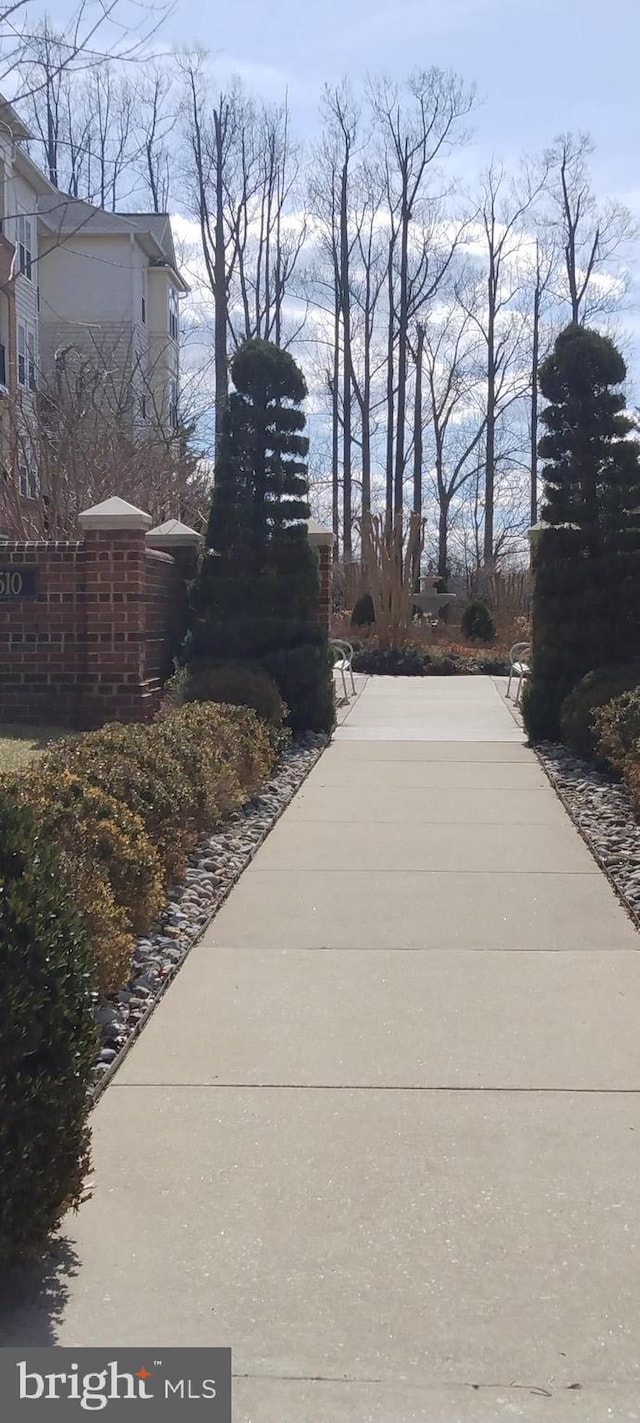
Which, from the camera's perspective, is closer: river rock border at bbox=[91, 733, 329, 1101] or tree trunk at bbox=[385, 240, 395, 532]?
river rock border at bbox=[91, 733, 329, 1101]

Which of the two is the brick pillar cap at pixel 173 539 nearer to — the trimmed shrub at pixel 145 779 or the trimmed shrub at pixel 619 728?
the trimmed shrub at pixel 619 728

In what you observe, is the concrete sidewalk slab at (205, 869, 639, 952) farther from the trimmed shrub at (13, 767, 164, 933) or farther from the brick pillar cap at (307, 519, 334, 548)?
the brick pillar cap at (307, 519, 334, 548)

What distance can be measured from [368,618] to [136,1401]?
25.8m

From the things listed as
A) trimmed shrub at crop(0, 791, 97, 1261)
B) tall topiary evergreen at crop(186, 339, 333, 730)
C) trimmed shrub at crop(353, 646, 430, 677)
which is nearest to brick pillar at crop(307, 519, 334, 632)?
tall topiary evergreen at crop(186, 339, 333, 730)

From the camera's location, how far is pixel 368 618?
92.8ft

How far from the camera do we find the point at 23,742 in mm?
11234

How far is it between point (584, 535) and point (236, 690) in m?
3.87

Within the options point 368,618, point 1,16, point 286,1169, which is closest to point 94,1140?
point 286,1169

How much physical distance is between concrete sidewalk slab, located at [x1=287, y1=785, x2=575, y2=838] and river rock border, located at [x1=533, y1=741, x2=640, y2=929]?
0.47 feet

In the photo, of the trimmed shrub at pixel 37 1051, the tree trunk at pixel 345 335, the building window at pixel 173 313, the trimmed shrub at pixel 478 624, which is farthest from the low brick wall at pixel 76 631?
the tree trunk at pixel 345 335

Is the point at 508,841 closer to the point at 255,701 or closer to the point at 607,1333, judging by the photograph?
the point at 255,701

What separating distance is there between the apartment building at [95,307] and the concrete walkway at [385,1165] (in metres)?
16.3

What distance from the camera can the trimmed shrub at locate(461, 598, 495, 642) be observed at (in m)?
28.7

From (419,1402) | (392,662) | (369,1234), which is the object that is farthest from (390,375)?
(419,1402)
